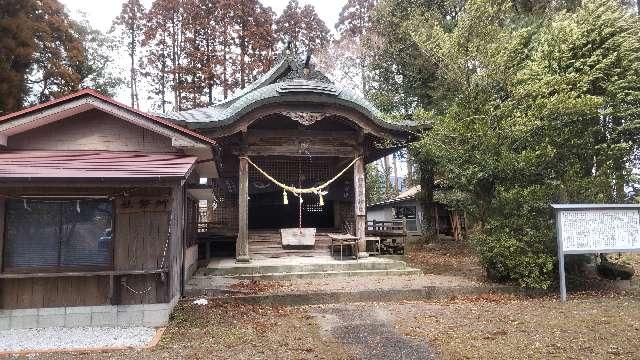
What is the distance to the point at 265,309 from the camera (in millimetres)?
8445

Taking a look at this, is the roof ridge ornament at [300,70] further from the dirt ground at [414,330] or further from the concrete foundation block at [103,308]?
the concrete foundation block at [103,308]

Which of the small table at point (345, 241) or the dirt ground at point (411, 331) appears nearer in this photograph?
the dirt ground at point (411, 331)

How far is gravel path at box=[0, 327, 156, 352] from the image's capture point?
604 cm

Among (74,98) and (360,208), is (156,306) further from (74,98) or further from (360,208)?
(360,208)

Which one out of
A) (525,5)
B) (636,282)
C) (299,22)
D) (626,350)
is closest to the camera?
(626,350)

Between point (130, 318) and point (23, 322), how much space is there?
1.59m

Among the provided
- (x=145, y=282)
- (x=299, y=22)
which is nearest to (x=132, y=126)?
(x=145, y=282)

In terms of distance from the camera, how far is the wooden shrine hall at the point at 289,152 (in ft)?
40.1

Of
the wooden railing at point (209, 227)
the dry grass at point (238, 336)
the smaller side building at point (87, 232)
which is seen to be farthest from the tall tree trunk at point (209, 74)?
the dry grass at point (238, 336)

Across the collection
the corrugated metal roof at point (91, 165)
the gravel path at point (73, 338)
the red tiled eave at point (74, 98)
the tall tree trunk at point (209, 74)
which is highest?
the tall tree trunk at point (209, 74)

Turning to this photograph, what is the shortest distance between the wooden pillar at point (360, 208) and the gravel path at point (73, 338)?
735cm

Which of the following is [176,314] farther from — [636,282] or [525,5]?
[525,5]

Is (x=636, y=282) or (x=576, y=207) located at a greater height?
(x=576, y=207)

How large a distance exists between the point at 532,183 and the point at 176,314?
8209 mm
